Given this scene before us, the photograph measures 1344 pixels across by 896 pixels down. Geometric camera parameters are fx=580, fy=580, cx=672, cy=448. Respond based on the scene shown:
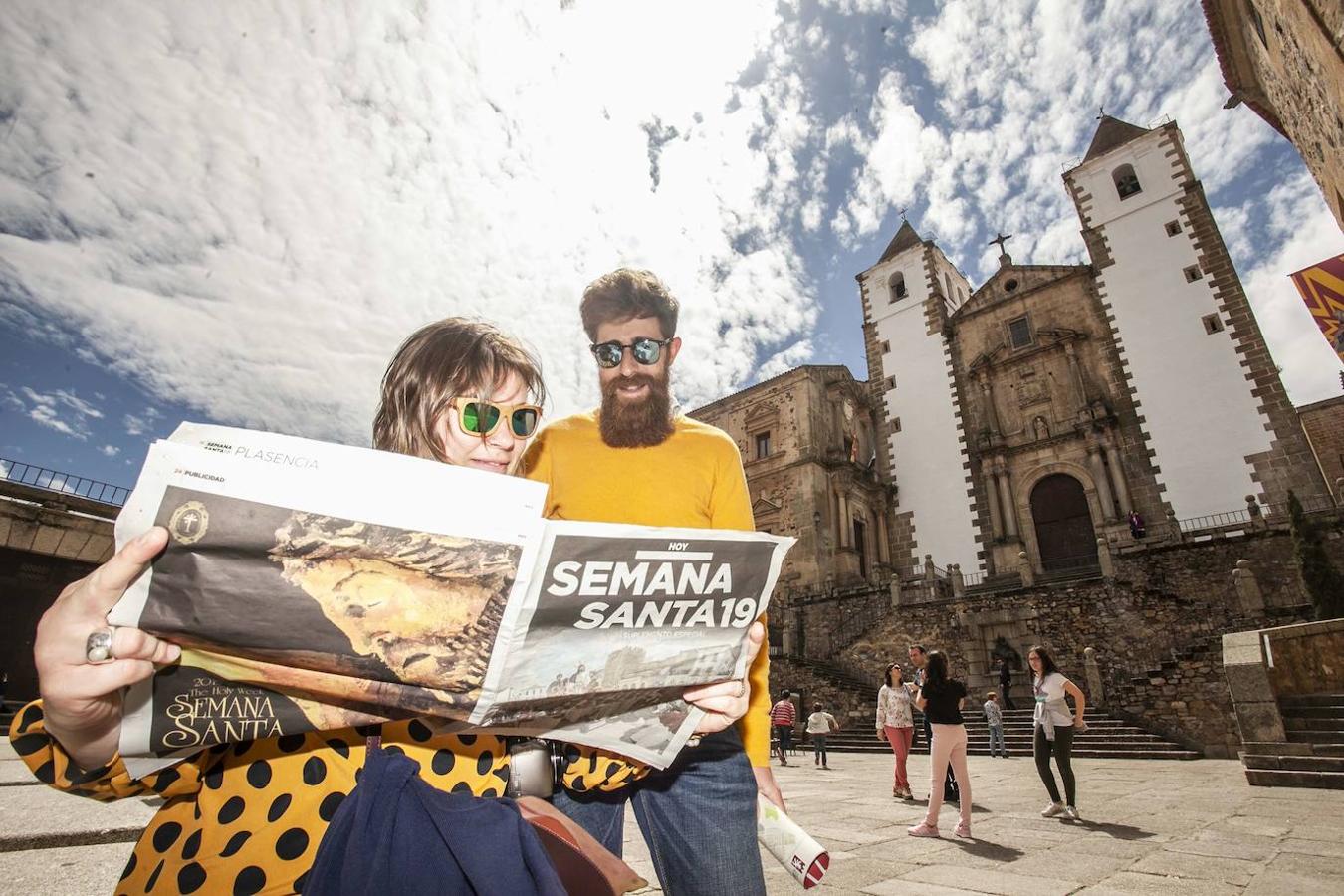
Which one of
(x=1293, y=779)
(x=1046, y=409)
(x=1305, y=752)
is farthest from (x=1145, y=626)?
(x=1046, y=409)

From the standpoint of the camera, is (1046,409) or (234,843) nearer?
(234,843)

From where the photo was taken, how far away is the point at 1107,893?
10.4 feet

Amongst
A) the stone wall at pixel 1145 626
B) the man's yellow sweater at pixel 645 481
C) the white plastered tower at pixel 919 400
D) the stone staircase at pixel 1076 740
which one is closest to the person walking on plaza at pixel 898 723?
the stone staircase at pixel 1076 740

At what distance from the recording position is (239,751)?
113 cm

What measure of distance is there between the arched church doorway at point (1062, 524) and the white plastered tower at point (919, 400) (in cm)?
191

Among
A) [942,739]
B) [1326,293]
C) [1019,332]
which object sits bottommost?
[942,739]

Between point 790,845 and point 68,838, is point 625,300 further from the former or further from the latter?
point 68,838

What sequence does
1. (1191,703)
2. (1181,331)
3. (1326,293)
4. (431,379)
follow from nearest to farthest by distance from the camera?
(431,379) → (1326,293) → (1191,703) → (1181,331)

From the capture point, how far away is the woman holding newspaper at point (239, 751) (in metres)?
0.92

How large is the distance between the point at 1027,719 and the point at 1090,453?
8.80 metres

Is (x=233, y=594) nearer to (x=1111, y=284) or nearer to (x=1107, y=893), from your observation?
(x=1107, y=893)

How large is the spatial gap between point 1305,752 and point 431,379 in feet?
34.4

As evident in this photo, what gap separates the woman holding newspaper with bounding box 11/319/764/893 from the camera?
3.02 feet

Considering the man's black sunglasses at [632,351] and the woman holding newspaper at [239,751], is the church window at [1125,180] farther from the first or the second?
the woman holding newspaper at [239,751]
